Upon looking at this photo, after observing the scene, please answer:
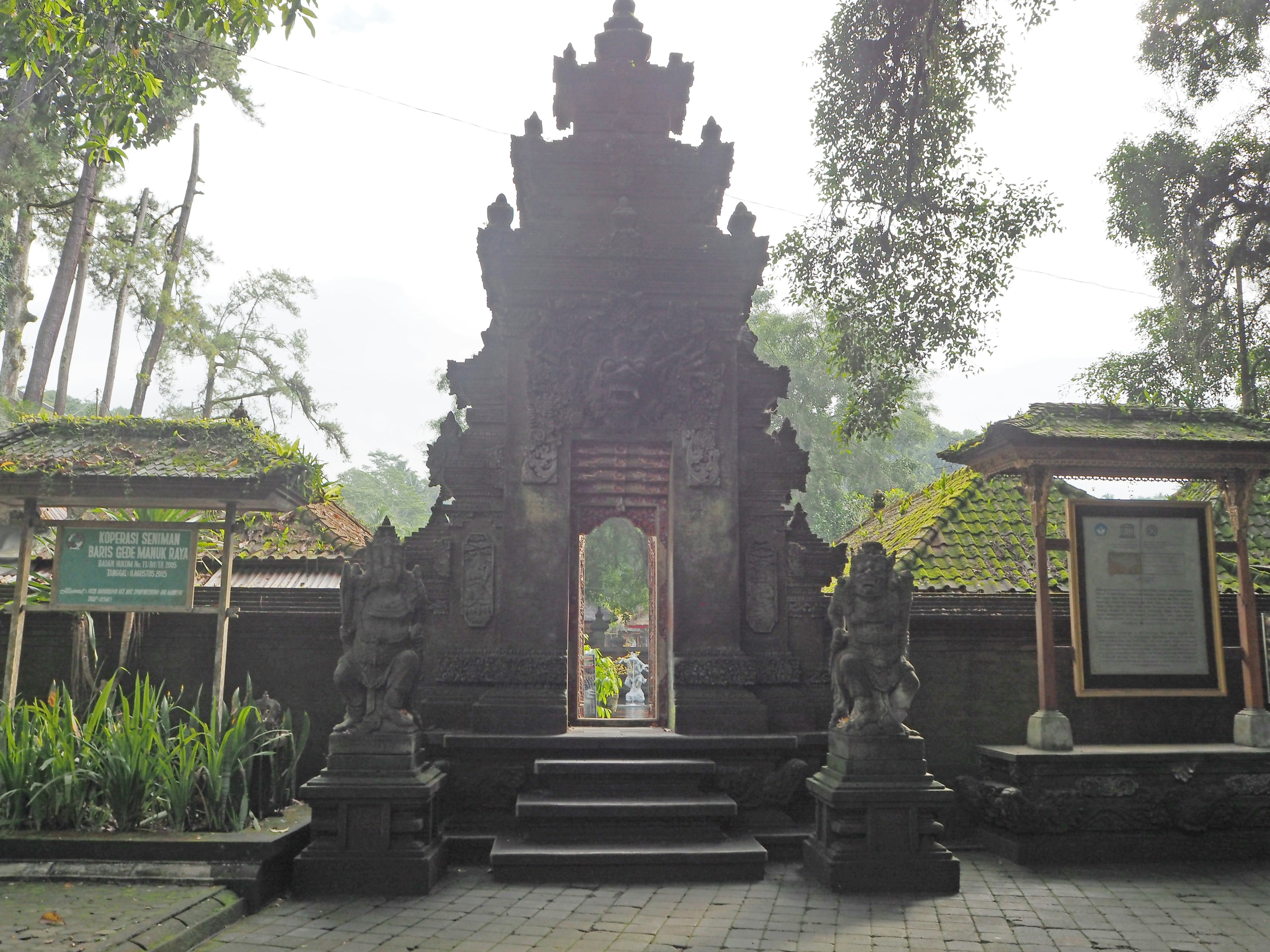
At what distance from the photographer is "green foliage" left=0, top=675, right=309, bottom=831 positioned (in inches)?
220

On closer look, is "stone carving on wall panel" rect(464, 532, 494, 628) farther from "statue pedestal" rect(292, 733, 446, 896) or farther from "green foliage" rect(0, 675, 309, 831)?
"green foliage" rect(0, 675, 309, 831)

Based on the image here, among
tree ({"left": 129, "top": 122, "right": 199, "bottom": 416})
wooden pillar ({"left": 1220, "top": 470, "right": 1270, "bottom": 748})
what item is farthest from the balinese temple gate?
tree ({"left": 129, "top": 122, "right": 199, "bottom": 416})

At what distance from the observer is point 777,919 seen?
5285 mm

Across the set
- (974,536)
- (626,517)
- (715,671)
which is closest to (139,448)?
(626,517)

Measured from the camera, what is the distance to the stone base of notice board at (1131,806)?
22.7 feet

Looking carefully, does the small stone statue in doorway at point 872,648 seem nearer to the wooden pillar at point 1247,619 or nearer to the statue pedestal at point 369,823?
the statue pedestal at point 369,823

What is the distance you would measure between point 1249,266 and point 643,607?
20.5m

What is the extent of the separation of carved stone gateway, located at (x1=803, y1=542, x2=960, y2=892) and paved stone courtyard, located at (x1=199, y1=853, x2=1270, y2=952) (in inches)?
6.9

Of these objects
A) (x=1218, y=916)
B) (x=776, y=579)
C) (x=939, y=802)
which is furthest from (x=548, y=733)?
(x=1218, y=916)

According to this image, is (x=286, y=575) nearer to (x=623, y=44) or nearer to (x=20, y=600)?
(x=20, y=600)

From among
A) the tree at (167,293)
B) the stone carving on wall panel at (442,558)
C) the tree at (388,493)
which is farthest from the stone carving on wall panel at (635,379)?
the tree at (388,493)

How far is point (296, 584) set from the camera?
9094 mm

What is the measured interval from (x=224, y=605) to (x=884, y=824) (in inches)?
206

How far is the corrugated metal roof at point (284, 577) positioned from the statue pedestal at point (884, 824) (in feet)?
17.0
